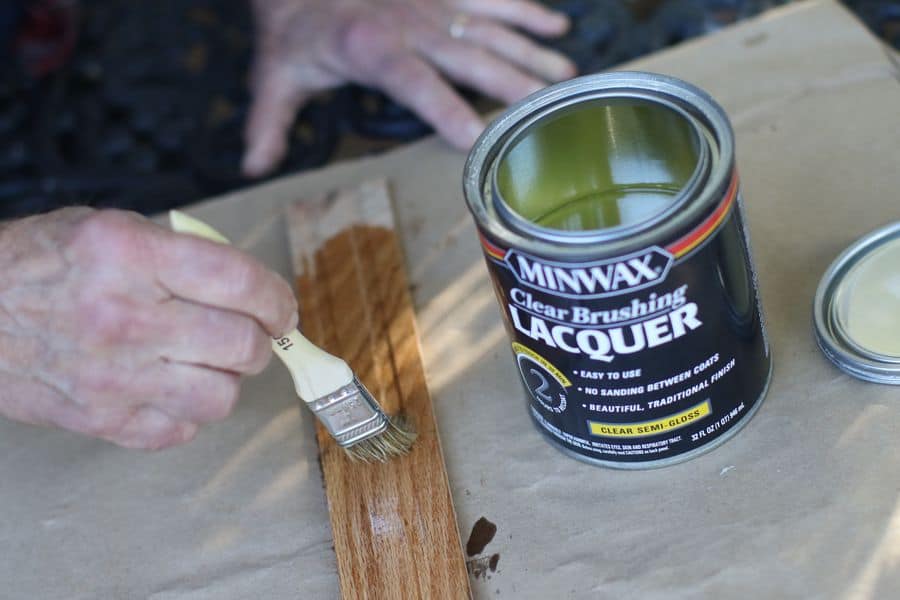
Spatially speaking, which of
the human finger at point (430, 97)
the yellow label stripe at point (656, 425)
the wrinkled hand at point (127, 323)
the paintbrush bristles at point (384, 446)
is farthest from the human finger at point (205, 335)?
the human finger at point (430, 97)

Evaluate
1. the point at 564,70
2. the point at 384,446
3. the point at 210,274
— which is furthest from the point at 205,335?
the point at 564,70

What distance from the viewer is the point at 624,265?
0.65 m

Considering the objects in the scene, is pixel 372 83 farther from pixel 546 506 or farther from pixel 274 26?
pixel 546 506

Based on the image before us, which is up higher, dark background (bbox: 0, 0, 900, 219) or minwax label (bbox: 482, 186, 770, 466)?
minwax label (bbox: 482, 186, 770, 466)

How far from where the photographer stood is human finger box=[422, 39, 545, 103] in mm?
1226

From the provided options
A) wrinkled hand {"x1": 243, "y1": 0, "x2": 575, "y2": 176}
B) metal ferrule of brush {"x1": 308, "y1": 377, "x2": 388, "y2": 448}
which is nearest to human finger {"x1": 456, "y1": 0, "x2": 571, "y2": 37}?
wrinkled hand {"x1": 243, "y1": 0, "x2": 575, "y2": 176}

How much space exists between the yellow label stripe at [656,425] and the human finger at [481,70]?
56 centimetres

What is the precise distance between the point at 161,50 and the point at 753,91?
826 millimetres

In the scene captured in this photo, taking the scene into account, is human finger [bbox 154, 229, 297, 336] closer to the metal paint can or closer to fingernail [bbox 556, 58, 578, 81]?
the metal paint can

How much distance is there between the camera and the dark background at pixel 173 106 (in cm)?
126

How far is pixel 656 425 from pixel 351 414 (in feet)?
0.78

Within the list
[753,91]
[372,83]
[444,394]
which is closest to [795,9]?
[753,91]

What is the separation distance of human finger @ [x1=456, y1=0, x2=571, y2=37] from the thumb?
275 mm

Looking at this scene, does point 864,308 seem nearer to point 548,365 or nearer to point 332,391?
point 548,365
